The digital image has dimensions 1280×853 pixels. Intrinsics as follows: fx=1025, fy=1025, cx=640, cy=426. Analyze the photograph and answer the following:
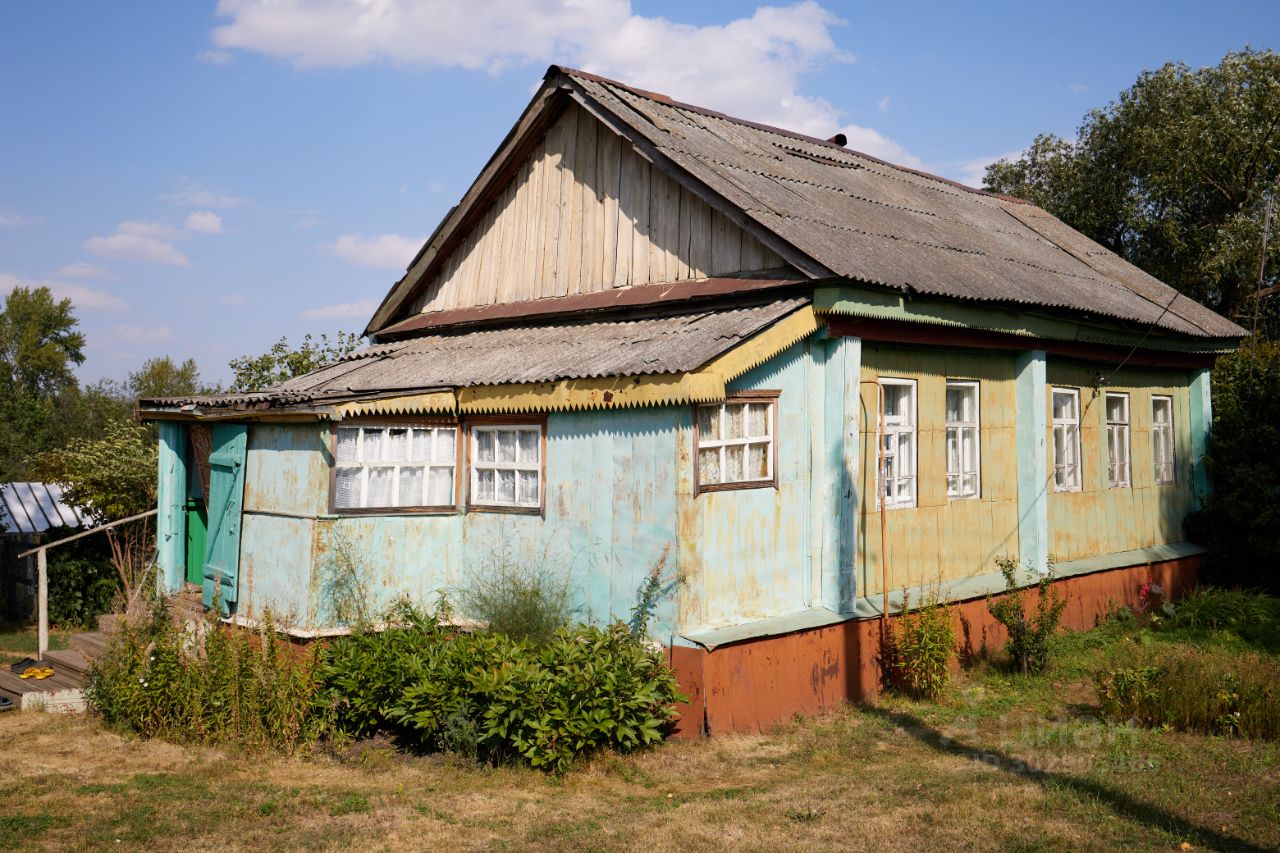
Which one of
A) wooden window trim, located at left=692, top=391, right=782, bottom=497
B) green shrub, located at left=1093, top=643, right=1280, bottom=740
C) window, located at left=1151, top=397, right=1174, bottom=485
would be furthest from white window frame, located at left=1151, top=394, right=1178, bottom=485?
wooden window trim, located at left=692, top=391, right=782, bottom=497

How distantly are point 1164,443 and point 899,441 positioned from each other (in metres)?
6.30

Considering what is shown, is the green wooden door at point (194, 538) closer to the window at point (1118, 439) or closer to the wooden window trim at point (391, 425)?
the wooden window trim at point (391, 425)

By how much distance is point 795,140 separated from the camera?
14.8 meters

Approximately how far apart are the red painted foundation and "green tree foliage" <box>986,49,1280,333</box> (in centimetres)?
1689

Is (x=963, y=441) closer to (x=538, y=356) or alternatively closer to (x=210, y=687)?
(x=538, y=356)

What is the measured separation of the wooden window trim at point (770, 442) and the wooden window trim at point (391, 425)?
2704 mm

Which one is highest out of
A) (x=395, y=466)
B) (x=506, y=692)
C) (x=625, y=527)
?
(x=395, y=466)

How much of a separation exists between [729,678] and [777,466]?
1.98 m

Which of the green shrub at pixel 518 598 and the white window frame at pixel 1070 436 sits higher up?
the white window frame at pixel 1070 436

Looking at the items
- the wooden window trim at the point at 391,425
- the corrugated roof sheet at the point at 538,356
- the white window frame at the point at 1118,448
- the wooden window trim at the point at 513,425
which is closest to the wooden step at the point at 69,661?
the corrugated roof sheet at the point at 538,356

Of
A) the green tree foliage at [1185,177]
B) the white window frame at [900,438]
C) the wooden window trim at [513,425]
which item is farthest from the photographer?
the green tree foliage at [1185,177]

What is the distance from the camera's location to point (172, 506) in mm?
11125

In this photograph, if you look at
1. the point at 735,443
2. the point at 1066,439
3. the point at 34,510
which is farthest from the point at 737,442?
the point at 34,510

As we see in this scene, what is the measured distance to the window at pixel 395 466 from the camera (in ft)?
30.2
